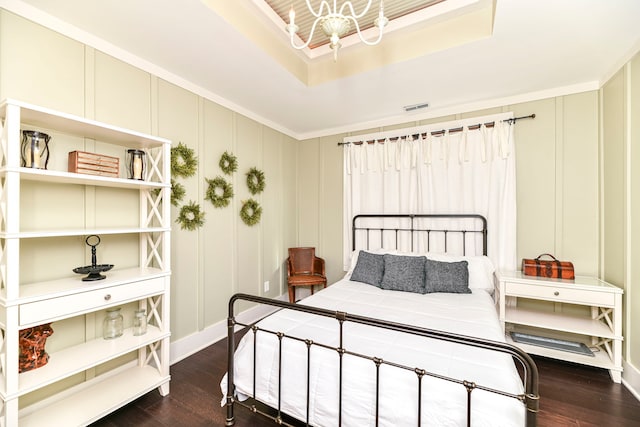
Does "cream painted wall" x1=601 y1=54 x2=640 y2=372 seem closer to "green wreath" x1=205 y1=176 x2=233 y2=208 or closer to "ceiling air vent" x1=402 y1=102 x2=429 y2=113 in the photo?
"ceiling air vent" x1=402 y1=102 x2=429 y2=113

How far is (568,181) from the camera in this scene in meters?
2.63

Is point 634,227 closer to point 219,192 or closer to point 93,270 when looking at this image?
point 219,192

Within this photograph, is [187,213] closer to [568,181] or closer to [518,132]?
[518,132]

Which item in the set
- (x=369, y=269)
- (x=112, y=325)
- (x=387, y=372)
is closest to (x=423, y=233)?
(x=369, y=269)

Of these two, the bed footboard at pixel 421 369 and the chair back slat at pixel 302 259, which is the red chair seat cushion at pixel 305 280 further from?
the bed footboard at pixel 421 369

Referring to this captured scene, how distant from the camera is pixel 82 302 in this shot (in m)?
1.57

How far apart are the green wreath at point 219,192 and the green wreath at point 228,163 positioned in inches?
4.3

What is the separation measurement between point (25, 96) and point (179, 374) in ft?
7.18

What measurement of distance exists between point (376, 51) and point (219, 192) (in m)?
1.99

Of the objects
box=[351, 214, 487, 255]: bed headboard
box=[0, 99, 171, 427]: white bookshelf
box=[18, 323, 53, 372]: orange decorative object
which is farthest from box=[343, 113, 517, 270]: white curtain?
box=[18, 323, 53, 372]: orange decorative object

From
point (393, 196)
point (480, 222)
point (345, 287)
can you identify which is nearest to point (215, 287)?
point (345, 287)

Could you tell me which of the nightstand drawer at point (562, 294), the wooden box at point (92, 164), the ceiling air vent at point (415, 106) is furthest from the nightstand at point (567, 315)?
the wooden box at point (92, 164)

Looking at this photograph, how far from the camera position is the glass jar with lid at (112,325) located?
1885mm

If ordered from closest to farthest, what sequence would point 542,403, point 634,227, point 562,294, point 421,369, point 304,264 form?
point 421,369, point 542,403, point 634,227, point 562,294, point 304,264
